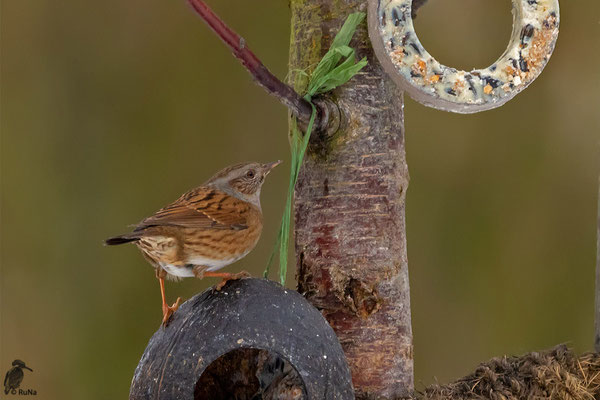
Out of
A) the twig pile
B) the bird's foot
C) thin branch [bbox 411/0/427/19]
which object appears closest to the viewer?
the bird's foot

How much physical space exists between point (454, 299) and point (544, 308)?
445mm

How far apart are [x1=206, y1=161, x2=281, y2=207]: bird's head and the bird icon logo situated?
1.71m

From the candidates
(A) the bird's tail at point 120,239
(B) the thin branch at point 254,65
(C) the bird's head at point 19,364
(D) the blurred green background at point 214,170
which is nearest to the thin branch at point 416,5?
(B) the thin branch at point 254,65

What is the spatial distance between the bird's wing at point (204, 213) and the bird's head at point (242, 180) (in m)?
0.04

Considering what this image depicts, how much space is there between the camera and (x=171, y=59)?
13.7 feet

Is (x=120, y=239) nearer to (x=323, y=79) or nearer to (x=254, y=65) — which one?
(x=254, y=65)

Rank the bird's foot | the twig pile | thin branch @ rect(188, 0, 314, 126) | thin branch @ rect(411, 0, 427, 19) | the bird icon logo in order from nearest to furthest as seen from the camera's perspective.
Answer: thin branch @ rect(188, 0, 314, 126)
the bird's foot
the twig pile
thin branch @ rect(411, 0, 427, 19)
the bird icon logo

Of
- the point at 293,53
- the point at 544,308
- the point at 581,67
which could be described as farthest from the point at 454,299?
the point at 293,53

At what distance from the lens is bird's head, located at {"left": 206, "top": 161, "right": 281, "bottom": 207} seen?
262 centimetres

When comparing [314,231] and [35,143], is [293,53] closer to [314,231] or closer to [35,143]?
[314,231]

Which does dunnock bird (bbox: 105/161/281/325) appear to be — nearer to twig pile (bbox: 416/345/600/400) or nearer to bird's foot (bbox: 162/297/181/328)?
bird's foot (bbox: 162/297/181/328)

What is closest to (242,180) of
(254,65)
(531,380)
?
(254,65)

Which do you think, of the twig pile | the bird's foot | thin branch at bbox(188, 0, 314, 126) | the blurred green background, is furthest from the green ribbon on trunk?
the blurred green background

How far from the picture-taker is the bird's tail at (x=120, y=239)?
7.19ft
